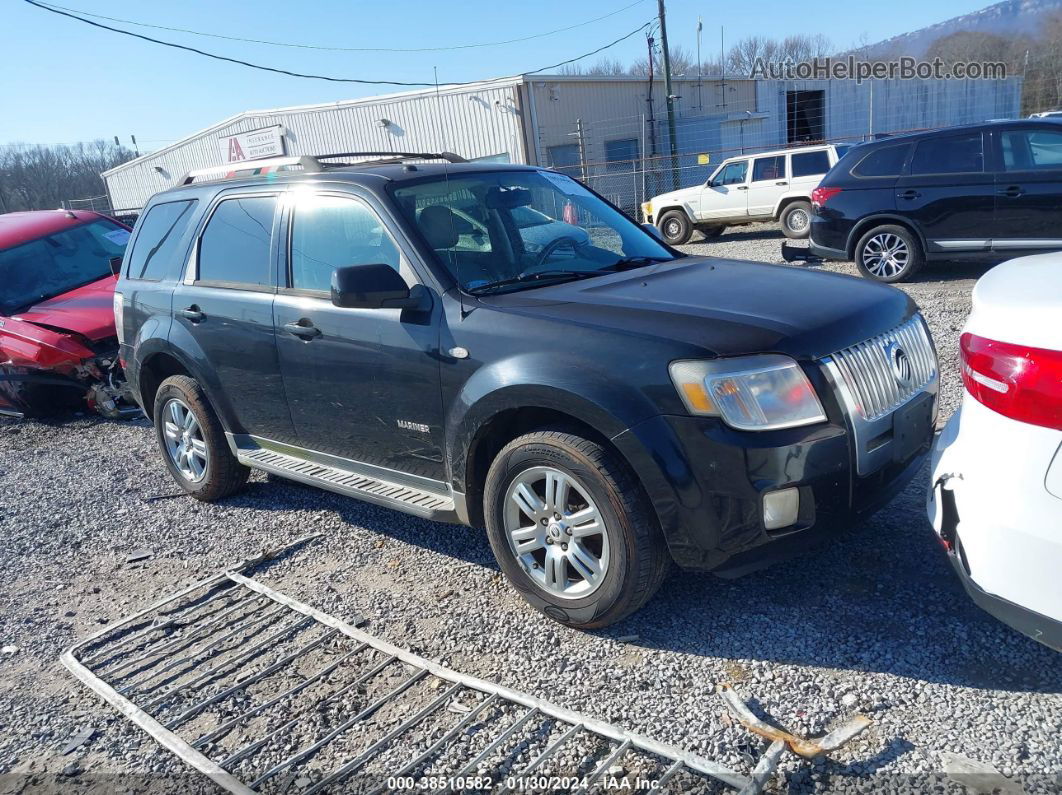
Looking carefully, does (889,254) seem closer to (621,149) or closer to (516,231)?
(516,231)

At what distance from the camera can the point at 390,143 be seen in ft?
95.1

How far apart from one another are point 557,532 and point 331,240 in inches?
76.4

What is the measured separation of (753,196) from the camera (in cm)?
1584

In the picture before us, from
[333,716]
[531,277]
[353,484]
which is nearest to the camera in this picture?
[333,716]

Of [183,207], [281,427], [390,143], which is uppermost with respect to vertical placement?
[390,143]

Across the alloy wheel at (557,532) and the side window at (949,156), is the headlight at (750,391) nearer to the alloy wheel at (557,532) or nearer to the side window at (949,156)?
the alloy wheel at (557,532)

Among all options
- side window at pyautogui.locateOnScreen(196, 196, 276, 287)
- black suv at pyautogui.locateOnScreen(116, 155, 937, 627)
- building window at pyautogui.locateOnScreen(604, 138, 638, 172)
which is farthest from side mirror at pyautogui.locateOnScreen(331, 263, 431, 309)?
building window at pyautogui.locateOnScreen(604, 138, 638, 172)

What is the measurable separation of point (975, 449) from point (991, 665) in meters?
0.91

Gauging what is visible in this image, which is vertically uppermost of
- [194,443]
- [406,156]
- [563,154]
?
[563,154]

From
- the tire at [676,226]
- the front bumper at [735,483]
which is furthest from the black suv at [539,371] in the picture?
the tire at [676,226]

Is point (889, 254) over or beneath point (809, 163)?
beneath

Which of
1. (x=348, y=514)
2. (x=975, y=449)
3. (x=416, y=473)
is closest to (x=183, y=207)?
(x=348, y=514)

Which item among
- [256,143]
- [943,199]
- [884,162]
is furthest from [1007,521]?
[256,143]

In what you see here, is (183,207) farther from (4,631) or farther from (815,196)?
(815,196)
